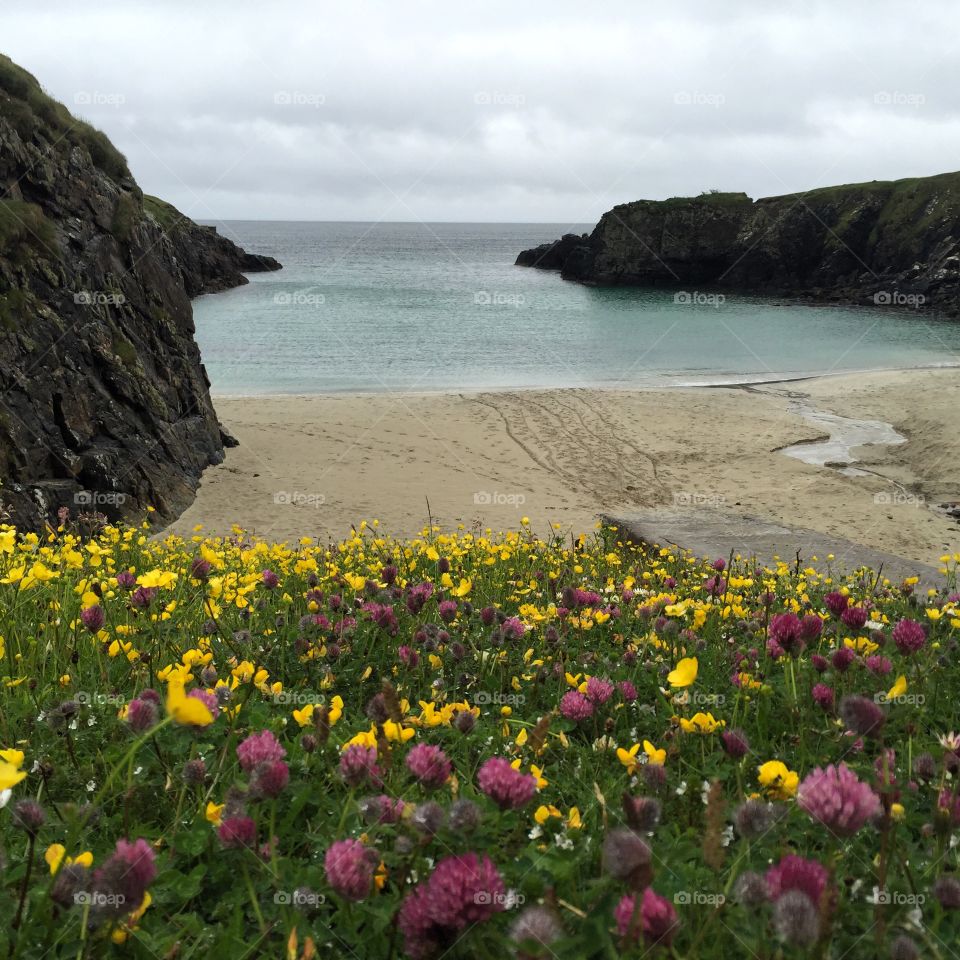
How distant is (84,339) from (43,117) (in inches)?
180

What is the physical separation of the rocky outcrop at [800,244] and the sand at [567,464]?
43647 millimetres

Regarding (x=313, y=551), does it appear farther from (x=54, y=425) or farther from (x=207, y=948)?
(x=54, y=425)

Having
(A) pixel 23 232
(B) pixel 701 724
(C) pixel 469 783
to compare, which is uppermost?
(A) pixel 23 232

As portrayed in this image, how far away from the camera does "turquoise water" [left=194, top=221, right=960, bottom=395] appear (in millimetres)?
31453

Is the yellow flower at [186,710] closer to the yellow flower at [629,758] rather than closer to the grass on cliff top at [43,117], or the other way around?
the yellow flower at [629,758]

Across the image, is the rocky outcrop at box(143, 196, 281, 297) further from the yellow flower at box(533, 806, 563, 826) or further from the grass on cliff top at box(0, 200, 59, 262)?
the yellow flower at box(533, 806, 563, 826)

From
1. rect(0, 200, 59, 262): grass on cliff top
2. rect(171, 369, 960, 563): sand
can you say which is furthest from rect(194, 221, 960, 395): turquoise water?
rect(0, 200, 59, 262): grass on cliff top

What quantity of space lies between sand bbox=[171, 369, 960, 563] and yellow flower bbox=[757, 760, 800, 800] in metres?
6.91

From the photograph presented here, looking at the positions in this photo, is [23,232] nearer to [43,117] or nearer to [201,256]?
[43,117]

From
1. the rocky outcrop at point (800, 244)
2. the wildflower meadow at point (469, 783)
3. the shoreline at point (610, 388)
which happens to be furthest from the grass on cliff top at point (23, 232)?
the rocky outcrop at point (800, 244)

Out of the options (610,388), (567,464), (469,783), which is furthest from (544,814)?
(610,388)

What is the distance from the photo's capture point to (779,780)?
194 centimetres

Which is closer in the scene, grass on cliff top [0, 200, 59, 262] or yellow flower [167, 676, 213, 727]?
yellow flower [167, 676, 213, 727]

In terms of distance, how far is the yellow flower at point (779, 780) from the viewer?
1.87m
